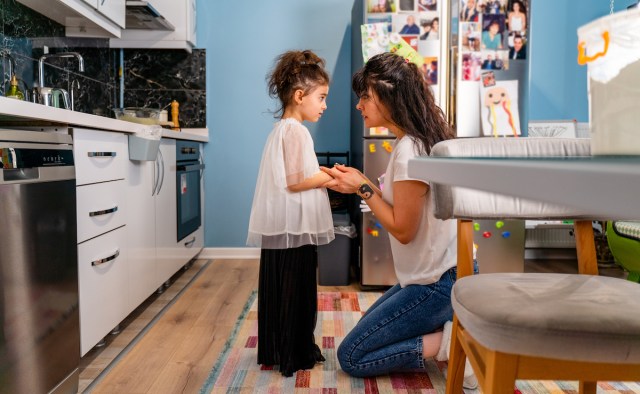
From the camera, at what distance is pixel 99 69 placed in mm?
3510

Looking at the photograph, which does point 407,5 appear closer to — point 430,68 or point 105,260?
point 430,68

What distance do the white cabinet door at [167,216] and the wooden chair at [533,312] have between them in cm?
194

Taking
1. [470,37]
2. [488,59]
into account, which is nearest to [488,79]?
[488,59]

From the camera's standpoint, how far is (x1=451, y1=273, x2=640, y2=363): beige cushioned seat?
0.89 m

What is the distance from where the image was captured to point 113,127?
2.10 m

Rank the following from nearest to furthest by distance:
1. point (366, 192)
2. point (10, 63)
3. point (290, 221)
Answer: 1. point (366, 192)
2. point (290, 221)
3. point (10, 63)

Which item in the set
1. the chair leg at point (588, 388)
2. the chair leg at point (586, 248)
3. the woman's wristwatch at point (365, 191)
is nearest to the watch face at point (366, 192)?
the woman's wristwatch at point (365, 191)

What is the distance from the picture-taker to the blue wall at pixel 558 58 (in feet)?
12.8

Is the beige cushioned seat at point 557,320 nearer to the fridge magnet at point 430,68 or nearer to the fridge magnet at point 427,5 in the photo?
the fridge magnet at point 430,68

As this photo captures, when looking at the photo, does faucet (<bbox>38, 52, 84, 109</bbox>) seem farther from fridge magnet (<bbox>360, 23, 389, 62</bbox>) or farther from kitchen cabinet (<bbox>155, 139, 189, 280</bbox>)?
fridge magnet (<bbox>360, 23, 389, 62</bbox>)

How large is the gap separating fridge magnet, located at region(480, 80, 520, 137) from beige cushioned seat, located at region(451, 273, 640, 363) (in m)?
2.08

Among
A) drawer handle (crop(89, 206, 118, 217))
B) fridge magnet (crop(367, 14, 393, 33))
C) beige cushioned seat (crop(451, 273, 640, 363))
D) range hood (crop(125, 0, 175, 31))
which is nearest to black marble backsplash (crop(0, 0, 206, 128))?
range hood (crop(125, 0, 175, 31))

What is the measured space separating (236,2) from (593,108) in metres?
3.65

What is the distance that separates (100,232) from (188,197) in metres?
1.46
